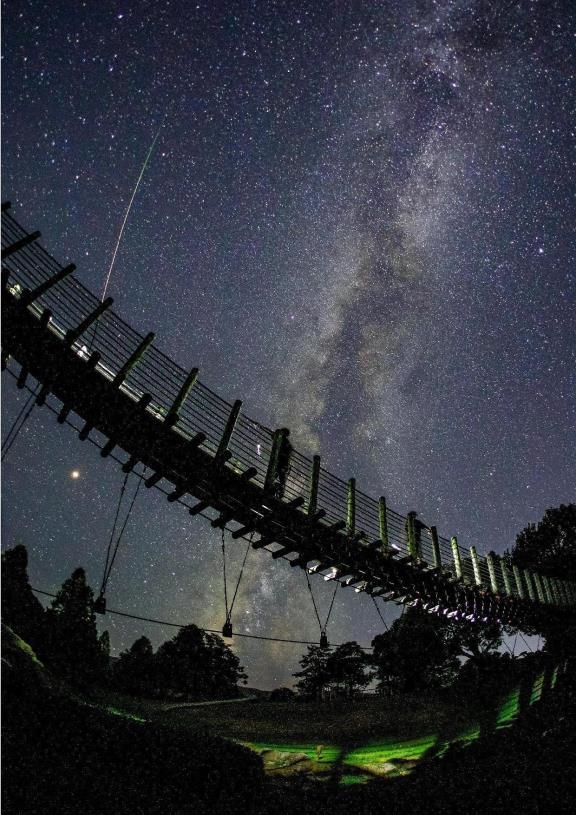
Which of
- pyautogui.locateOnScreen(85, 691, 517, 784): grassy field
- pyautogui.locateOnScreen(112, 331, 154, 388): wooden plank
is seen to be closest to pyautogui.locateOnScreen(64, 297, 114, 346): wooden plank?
pyautogui.locateOnScreen(112, 331, 154, 388): wooden plank

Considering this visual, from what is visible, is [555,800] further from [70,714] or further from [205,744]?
[70,714]

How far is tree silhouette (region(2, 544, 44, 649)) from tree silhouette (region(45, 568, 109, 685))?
0.97 metres

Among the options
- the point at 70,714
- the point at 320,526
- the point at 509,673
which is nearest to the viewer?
the point at 70,714

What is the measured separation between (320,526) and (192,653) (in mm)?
37082

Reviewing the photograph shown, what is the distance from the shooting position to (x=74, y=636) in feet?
95.5

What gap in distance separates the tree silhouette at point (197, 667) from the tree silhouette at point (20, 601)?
37.4 ft

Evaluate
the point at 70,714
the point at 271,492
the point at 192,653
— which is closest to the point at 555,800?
the point at 271,492

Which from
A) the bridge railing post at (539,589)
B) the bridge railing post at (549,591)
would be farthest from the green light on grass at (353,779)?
the bridge railing post at (549,591)

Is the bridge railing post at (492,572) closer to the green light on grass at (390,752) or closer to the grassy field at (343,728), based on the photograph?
the grassy field at (343,728)

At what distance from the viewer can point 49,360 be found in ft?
23.6

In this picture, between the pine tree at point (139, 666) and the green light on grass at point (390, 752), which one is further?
the pine tree at point (139, 666)

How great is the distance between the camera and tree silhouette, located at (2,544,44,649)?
23.7 m

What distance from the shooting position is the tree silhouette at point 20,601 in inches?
933

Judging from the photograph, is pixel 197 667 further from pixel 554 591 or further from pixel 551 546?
pixel 554 591
